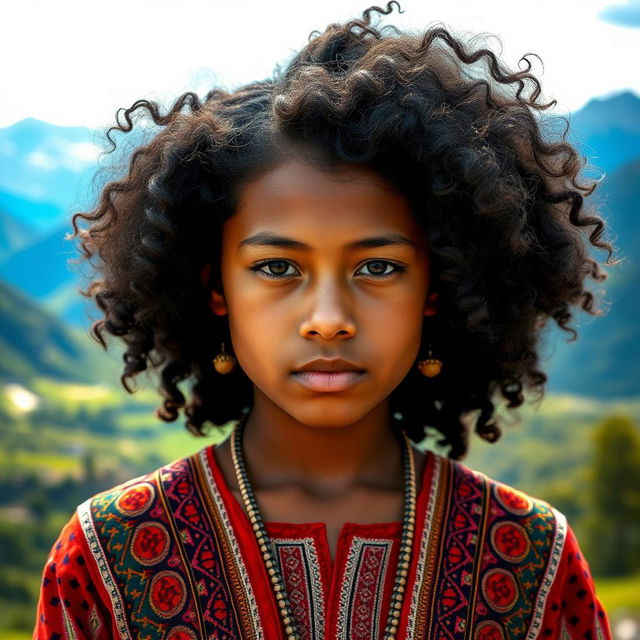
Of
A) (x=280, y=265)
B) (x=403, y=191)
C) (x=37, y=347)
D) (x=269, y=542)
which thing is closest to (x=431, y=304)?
(x=403, y=191)

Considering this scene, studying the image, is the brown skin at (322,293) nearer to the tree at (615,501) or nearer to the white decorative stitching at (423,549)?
the white decorative stitching at (423,549)

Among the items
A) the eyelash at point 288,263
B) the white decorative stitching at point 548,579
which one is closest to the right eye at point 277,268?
the eyelash at point 288,263

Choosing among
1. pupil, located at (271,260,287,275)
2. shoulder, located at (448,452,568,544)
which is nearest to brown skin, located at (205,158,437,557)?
pupil, located at (271,260,287,275)

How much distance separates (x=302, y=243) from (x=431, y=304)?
39cm

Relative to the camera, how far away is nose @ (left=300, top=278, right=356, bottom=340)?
5.66ft

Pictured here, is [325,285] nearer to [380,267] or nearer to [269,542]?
[380,267]

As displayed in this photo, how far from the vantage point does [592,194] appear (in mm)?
2248

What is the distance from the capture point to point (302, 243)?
178 centimetres

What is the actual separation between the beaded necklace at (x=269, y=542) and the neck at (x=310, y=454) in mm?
40

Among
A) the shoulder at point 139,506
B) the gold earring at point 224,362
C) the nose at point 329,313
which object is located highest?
the gold earring at point 224,362

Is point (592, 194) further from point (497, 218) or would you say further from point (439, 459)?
point (439, 459)

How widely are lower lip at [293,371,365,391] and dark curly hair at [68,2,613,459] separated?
0.32 m

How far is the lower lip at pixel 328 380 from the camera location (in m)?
1.78

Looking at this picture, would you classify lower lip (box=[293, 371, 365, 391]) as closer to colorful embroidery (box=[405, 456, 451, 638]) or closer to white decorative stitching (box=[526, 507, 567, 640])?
colorful embroidery (box=[405, 456, 451, 638])
